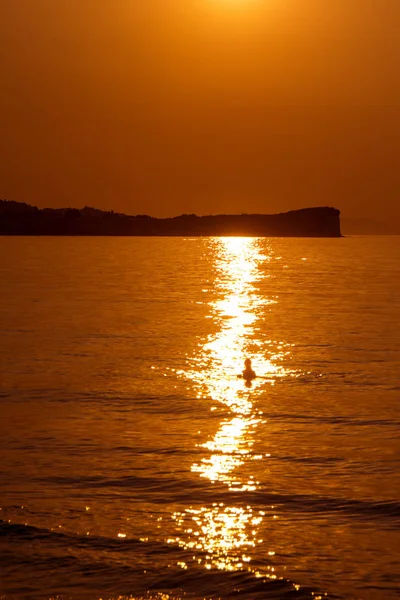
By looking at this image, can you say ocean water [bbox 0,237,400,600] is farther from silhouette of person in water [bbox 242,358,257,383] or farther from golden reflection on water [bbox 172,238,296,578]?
silhouette of person in water [bbox 242,358,257,383]

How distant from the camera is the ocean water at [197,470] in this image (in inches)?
475

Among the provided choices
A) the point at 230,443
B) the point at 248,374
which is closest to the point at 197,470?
the point at 230,443

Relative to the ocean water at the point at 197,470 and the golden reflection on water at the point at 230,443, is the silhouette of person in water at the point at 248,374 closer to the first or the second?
the golden reflection on water at the point at 230,443

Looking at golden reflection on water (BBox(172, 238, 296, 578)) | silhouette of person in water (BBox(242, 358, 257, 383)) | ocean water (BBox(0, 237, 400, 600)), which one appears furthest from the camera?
silhouette of person in water (BBox(242, 358, 257, 383))

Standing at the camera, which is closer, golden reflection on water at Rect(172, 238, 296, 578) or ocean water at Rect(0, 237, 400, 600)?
ocean water at Rect(0, 237, 400, 600)

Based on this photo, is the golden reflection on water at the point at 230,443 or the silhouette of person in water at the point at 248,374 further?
the silhouette of person in water at the point at 248,374

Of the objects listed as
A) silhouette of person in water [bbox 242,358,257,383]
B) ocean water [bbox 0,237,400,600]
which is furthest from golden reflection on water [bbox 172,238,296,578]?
silhouette of person in water [bbox 242,358,257,383]

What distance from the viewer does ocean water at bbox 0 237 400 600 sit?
39.5ft

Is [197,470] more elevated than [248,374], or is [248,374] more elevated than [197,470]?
[197,470]

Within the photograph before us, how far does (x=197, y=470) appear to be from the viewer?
663 inches

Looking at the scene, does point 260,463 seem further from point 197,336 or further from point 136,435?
point 197,336

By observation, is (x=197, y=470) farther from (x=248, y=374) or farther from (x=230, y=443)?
(x=248, y=374)

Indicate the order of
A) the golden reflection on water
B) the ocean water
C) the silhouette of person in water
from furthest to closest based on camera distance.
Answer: the silhouette of person in water, the golden reflection on water, the ocean water

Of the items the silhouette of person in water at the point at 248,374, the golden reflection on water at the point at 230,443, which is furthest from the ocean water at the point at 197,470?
the silhouette of person in water at the point at 248,374
